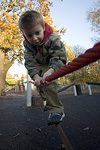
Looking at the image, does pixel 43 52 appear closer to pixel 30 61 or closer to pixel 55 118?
pixel 30 61

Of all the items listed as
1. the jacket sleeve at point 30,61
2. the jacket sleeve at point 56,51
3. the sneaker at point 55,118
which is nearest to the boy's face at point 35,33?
the jacket sleeve at point 56,51

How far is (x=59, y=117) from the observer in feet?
5.09

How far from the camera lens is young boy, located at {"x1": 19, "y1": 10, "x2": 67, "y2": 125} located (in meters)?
1.31

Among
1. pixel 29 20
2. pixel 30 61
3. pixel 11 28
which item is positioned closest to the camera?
pixel 29 20

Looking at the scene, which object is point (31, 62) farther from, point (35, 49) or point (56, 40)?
point (56, 40)

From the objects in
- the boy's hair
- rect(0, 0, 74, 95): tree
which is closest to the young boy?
the boy's hair

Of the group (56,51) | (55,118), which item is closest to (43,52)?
(56,51)

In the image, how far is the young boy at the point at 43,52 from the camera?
1.31m

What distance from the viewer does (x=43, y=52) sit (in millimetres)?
1599

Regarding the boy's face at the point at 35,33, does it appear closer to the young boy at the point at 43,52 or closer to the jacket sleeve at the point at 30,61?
the young boy at the point at 43,52

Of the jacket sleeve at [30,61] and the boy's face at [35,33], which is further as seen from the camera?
the jacket sleeve at [30,61]

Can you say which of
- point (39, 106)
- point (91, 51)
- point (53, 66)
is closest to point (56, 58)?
point (53, 66)

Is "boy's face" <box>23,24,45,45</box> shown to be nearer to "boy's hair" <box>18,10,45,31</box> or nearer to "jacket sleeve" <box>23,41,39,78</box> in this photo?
"boy's hair" <box>18,10,45,31</box>

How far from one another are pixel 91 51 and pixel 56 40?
112 cm
